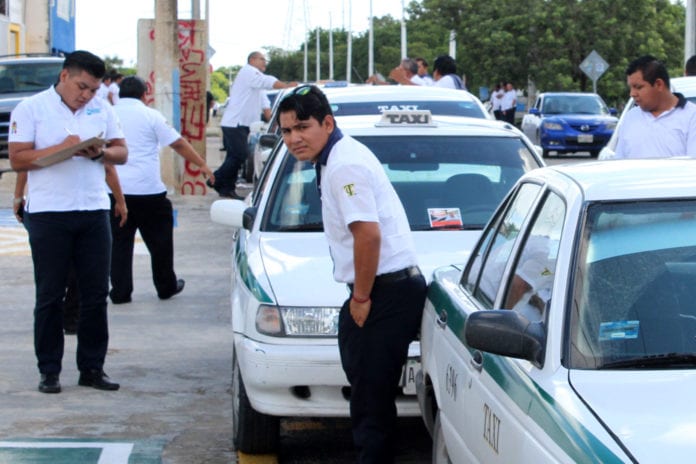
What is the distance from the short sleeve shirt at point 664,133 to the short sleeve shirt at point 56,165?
3.11 m

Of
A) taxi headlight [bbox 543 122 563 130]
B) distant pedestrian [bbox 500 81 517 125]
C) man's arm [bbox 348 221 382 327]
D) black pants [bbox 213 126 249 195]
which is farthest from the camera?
distant pedestrian [bbox 500 81 517 125]

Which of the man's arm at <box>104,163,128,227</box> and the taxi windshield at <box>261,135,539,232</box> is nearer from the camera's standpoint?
the taxi windshield at <box>261,135,539,232</box>

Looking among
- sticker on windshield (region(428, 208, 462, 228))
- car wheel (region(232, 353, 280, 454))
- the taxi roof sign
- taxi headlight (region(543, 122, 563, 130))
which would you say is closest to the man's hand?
car wheel (region(232, 353, 280, 454))

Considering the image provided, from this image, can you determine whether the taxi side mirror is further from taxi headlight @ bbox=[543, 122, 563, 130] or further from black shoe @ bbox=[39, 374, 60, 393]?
taxi headlight @ bbox=[543, 122, 563, 130]

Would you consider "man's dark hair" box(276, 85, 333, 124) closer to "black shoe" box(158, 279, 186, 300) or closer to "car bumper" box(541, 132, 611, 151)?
"black shoe" box(158, 279, 186, 300)

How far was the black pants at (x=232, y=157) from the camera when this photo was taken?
19344 millimetres

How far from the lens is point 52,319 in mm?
7883

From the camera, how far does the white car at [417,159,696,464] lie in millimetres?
3469

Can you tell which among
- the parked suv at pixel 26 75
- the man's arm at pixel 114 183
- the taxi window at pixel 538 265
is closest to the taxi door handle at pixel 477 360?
the taxi window at pixel 538 265

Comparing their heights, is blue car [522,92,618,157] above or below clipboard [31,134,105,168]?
below

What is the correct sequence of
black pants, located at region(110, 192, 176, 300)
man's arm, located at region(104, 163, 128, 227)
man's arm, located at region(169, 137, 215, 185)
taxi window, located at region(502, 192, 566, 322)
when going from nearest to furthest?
1. taxi window, located at region(502, 192, 566, 322)
2. man's arm, located at region(104, 163, 128, 227)
3. man's arm, located at region(169, 137, 215, 185)
4. black pants, located at region(110, 192, 176, 300)

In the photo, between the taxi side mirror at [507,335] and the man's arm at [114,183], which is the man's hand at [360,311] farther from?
the man's arm at [114,183]

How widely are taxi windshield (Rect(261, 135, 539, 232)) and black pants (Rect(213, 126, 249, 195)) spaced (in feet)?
36.9

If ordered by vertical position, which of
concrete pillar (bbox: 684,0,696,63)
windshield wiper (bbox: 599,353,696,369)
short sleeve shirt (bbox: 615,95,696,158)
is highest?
concrete pillar (bbox: 684,0,696,63)
